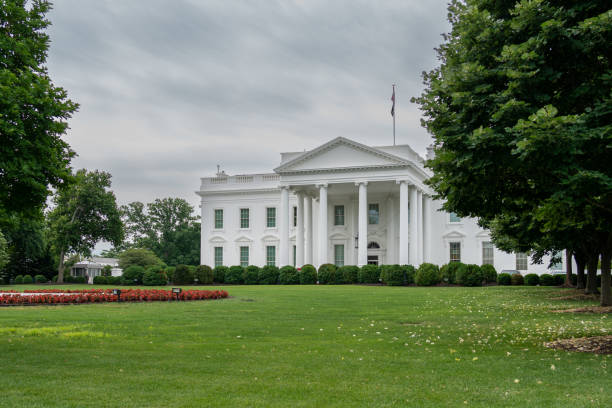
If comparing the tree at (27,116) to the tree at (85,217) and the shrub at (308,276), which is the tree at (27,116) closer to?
the shrub at (308,276)

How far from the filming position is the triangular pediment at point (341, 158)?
47500 mm

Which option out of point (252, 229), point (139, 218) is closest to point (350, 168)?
point (252, 229)

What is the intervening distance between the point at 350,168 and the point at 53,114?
38.8 meters

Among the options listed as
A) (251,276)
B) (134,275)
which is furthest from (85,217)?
(251,276)

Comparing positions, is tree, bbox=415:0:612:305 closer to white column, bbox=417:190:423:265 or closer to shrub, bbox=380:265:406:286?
shrub, bbox=380:265:406:286

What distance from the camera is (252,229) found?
61.3 m

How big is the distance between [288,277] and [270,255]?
51.3 ft

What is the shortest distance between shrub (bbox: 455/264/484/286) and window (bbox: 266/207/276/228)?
83.8 feet

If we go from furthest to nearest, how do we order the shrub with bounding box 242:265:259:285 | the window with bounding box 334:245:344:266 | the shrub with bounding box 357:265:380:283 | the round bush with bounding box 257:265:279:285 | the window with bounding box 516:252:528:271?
1. the window with bounding box 334:245:344:266
2. the window with bounding box 516:252:528:271
3. the shrub with bounding box 242:265:259:285
4. the round bush with bounding box 257:265:279:285
5. the shrub with bounding box 357:265:380:283

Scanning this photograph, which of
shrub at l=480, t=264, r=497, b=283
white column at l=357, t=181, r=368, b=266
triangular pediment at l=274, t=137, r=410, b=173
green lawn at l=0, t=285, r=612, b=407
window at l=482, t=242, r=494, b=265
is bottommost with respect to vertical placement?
shrub at l=480, t=264, r=497, b=283

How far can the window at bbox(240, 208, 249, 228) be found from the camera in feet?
202

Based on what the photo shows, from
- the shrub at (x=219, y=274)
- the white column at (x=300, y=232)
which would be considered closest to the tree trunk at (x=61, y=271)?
the shrub at (x=219, y=274)

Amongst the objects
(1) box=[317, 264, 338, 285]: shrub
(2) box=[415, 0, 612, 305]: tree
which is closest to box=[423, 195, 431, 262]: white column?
(1) box=[317, 264, 338, 285]: shrub

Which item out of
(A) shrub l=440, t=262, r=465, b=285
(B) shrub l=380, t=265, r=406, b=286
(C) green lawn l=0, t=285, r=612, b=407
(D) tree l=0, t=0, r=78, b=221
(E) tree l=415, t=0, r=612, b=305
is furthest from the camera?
(B) shrub l=380, t=265, r=406, b=286
